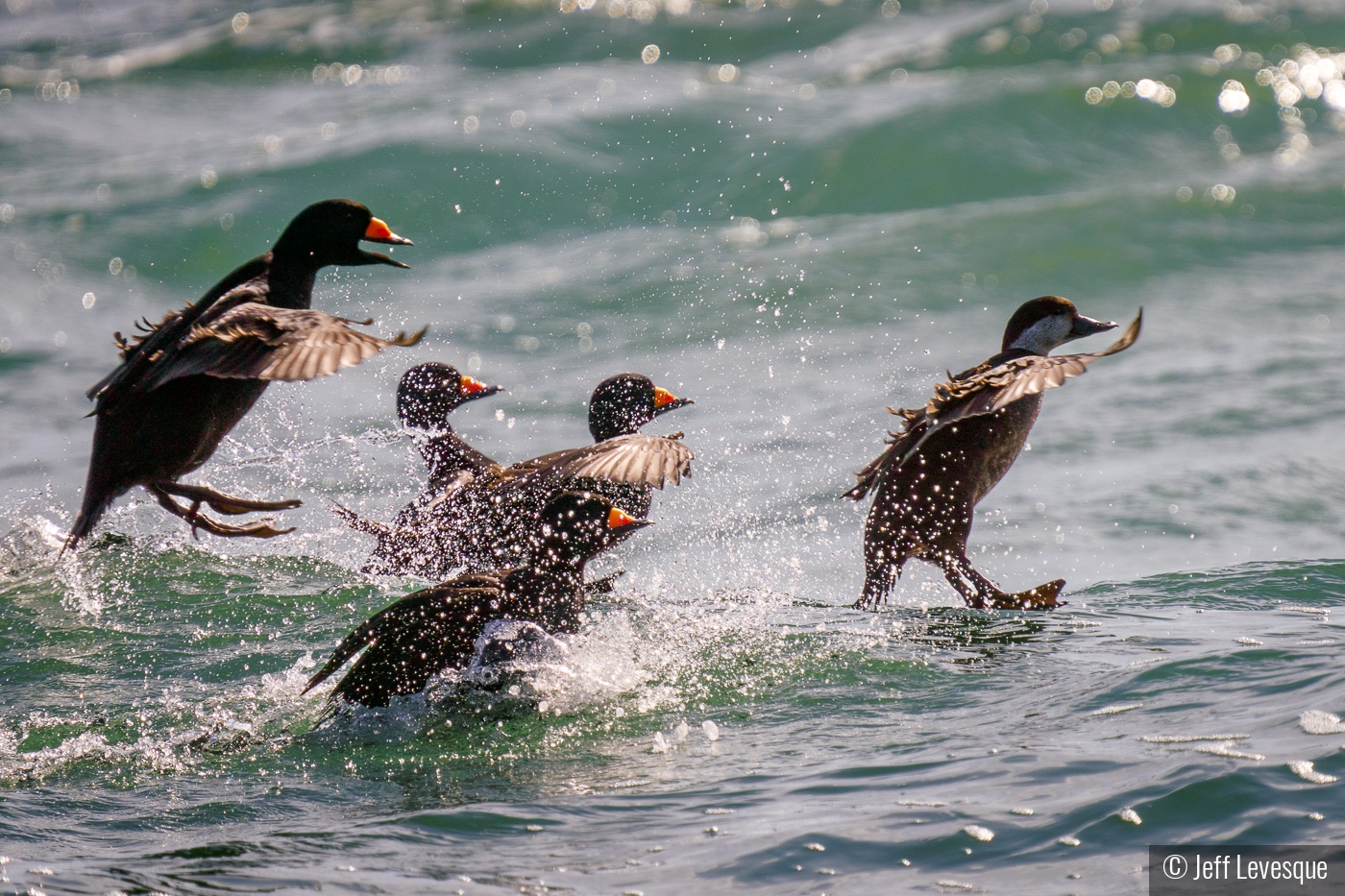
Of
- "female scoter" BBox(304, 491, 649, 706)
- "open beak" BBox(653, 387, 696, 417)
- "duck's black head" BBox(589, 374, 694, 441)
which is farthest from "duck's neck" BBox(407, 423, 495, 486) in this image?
"female scoter" BBox(304, 491, 649, 706)

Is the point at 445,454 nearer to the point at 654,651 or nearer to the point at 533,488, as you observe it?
the point at 533,488

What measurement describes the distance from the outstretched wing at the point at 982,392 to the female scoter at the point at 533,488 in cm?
85

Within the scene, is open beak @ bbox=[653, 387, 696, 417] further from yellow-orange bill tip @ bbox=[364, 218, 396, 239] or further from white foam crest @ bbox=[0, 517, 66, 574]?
white foam crest @ bbox=[0, 517, 66, 574]

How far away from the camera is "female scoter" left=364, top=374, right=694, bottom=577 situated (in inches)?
212

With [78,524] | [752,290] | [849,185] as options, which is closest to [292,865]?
[78,524]

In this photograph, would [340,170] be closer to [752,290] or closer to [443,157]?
[443,157]

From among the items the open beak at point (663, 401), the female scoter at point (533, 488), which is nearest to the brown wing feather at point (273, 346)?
the female scoter at point (533, 488)

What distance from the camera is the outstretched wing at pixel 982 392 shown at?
202 inches

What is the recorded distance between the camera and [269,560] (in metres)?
6.73

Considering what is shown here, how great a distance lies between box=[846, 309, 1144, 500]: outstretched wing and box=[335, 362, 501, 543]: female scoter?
6.24 ft

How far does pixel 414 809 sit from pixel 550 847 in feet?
1.62

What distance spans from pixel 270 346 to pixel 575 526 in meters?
1.25

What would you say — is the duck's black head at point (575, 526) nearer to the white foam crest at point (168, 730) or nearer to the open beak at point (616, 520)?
the open beak at point (616, 520)

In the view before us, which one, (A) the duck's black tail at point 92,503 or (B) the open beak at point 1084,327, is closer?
(A) the duck's black tail at point 92,503
